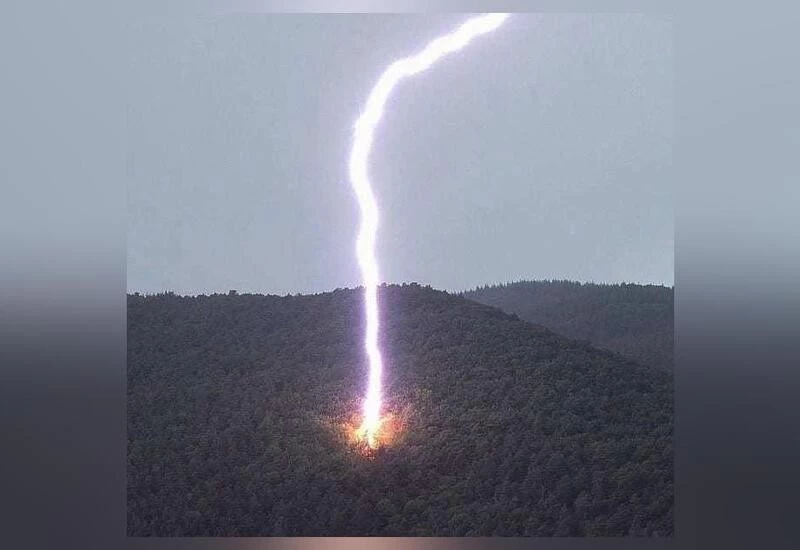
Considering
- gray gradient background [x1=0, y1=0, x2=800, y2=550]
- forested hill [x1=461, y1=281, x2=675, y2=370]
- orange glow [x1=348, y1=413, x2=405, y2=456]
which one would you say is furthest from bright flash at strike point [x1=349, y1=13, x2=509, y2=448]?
forested hill [x1=461, y1=281, x2=675, y2=370]

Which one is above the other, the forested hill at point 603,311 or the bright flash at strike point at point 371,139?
the bright flash at strike point at point 371,139

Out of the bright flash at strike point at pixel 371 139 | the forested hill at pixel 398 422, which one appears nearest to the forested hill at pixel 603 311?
the forested hill at pixel 398 422

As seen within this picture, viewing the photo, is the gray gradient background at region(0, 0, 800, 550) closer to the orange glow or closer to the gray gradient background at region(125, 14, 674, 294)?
the gray gradient background at region(125, 14, 674, 294)
